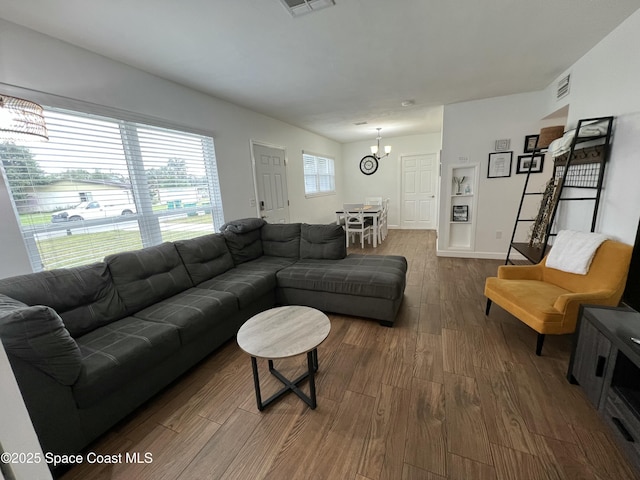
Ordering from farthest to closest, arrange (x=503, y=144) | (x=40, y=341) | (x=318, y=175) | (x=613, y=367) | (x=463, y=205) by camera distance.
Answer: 1. (x=318, y=175)
2. (x=463, y=205)
3. (x=503, y=144)
4. (x=613, y=367)
5. (x=40, y=341)

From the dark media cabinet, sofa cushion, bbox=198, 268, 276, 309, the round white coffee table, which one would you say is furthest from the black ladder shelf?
sofa cushion, bbox=198, 268, 276, 309

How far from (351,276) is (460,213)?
2952 millimetres

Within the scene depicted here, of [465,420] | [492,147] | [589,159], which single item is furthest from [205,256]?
[492,147]

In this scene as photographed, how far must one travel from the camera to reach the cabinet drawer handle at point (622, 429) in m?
1.18

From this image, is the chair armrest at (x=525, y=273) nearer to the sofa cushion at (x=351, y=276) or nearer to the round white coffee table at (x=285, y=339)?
the sofa cushion at (x=351, y=276)

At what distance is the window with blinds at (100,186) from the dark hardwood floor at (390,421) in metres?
1.48

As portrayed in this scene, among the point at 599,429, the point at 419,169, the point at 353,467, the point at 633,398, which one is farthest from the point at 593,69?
the point at 419,169


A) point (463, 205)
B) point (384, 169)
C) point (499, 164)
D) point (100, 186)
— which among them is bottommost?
point (463, 205)

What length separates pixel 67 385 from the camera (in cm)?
128

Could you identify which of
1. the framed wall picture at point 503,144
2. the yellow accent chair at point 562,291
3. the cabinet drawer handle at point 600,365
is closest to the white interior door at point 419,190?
the framed wall picture at point 503,144

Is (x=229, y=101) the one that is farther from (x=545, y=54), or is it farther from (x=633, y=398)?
(x=633, y=398)

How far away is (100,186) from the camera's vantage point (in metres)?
2.29

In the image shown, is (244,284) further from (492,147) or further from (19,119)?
(492,147)

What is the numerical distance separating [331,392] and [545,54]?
369 cm
